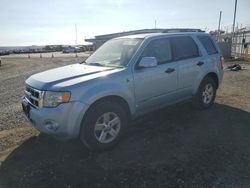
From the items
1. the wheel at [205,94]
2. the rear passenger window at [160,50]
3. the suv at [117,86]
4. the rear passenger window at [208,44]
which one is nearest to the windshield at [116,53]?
the suv at [117,86]

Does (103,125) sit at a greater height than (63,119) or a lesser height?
lesser

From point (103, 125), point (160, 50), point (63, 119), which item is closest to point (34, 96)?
point (63, 119)

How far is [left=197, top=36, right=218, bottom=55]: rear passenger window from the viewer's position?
609 centimetres

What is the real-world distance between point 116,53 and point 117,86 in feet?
3.56

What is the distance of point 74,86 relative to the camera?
380 centimetres

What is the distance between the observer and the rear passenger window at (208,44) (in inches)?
240

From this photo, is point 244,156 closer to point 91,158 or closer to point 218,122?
point 218,122

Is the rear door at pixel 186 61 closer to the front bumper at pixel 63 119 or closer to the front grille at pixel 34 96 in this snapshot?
the front bumper at pixel 63 119

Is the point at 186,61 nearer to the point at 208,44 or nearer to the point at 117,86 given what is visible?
the point at 208,44

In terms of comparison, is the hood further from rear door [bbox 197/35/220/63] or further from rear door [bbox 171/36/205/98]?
rear door [bbox 197/35/220/63]

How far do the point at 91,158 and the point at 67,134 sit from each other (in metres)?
0.57

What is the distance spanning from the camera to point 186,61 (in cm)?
549

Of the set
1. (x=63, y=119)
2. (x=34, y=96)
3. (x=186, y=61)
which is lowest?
(x=63, y=119)

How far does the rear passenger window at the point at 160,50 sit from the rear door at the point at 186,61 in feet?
0.59
